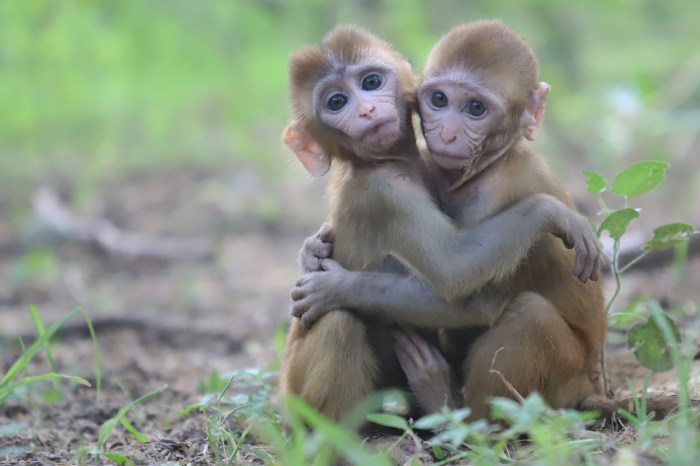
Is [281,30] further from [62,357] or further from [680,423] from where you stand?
[680,423]

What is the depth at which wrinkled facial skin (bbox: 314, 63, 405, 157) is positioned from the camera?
483 cm

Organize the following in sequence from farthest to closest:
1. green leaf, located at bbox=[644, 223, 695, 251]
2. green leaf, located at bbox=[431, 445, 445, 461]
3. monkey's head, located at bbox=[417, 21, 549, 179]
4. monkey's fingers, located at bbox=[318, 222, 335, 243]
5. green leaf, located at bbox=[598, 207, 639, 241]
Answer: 1. monkey's fingers, located at bbox=[318, 222, 335, 243]
2. monkey's head, located at bbox=[417, 21, 549, 179]
3. green leaf, located at bbox=[644, 223, 695, 251]
4. green leaf, located at bbox=[598, 207, 639, 241]
5. green leaf, located at bbox=[431, 445, 445, 461]

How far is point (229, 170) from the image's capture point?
14367 millimetres

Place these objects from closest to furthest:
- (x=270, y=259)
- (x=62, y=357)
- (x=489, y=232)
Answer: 1. (x=489, y=232)
2. (x=62, y=357)
3. (x=270, y=259)

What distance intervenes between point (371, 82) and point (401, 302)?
4.00ft

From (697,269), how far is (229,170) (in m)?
7.87

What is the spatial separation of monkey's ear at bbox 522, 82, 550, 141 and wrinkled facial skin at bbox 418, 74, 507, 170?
17cm

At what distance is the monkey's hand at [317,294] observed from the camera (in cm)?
474

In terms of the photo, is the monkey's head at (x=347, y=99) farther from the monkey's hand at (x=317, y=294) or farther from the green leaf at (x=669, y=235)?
the green leaf at (x=669, y=235)

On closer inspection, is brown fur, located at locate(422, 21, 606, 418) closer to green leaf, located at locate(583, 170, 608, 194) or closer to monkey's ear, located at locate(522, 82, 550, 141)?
monkey's ear, located at locate(522, 82, 550, 141)

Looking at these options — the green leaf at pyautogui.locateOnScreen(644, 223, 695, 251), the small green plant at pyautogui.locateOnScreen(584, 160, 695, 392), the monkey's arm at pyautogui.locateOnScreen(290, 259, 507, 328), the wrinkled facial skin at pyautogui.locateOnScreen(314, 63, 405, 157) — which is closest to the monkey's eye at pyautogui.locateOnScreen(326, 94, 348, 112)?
the wrinkled facial skin at pyautogui.locateOnScreen(314, 63, 405, 157)

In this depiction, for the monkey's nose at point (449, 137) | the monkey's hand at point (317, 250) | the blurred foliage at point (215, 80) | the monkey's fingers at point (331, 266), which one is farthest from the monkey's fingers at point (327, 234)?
the blurred foliage at point (215, 80)

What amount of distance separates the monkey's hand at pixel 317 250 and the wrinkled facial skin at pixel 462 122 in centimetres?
76

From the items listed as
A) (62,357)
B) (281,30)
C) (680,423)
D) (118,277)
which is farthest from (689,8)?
(680,423)
